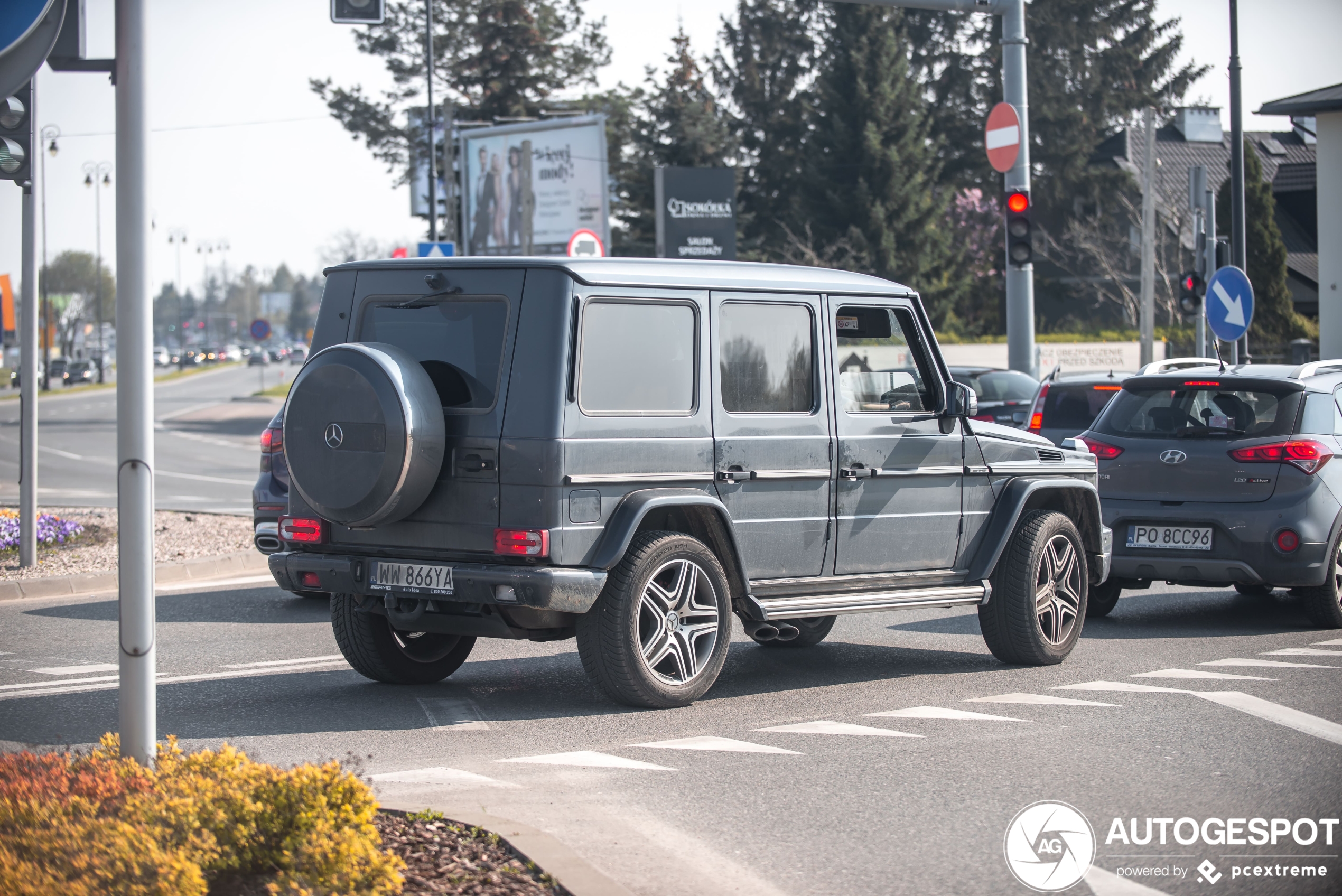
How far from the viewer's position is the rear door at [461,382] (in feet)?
22.2

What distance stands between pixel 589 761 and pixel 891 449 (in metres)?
2.72

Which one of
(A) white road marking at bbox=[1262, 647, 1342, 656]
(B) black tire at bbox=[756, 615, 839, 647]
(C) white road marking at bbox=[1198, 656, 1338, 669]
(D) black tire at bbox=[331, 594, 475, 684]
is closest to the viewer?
(D) black tire at bbox=[331, 594, 475, 684]

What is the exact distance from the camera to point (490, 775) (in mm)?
5812

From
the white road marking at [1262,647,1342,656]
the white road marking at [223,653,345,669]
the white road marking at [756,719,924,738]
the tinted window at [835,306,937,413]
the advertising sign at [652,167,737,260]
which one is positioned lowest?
the white road marking at [1262,647,1342,656]

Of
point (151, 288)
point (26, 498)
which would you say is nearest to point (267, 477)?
point (26, 498)

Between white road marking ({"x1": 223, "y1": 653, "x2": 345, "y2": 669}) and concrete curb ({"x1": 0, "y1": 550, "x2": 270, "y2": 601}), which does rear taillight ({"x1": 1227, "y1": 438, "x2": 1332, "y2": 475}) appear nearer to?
white road marking ({"x1": 223, "y1": 653, "x2": 345, "y2": 669})

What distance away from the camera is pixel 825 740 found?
21.4 feet

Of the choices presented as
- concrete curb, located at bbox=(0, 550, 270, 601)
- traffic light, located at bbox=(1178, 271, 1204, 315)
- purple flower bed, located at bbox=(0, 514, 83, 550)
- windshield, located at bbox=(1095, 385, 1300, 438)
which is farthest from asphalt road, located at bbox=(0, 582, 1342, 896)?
traffic light, located at bbox=(1178, 271, 1204, 315)

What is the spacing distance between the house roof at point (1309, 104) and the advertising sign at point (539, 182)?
1876 cm

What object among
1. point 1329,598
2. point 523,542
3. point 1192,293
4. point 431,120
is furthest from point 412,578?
point 431,120

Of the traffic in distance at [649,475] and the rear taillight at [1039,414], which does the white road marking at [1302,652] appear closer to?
the traffic in distance at [649,475]

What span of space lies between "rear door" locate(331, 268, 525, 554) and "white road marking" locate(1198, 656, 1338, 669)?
14.6 ft

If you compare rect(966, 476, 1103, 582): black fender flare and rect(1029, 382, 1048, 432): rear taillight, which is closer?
rect(966, 476, 1103, 582): black fender flare

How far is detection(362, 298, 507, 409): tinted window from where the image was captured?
22.6 ft
